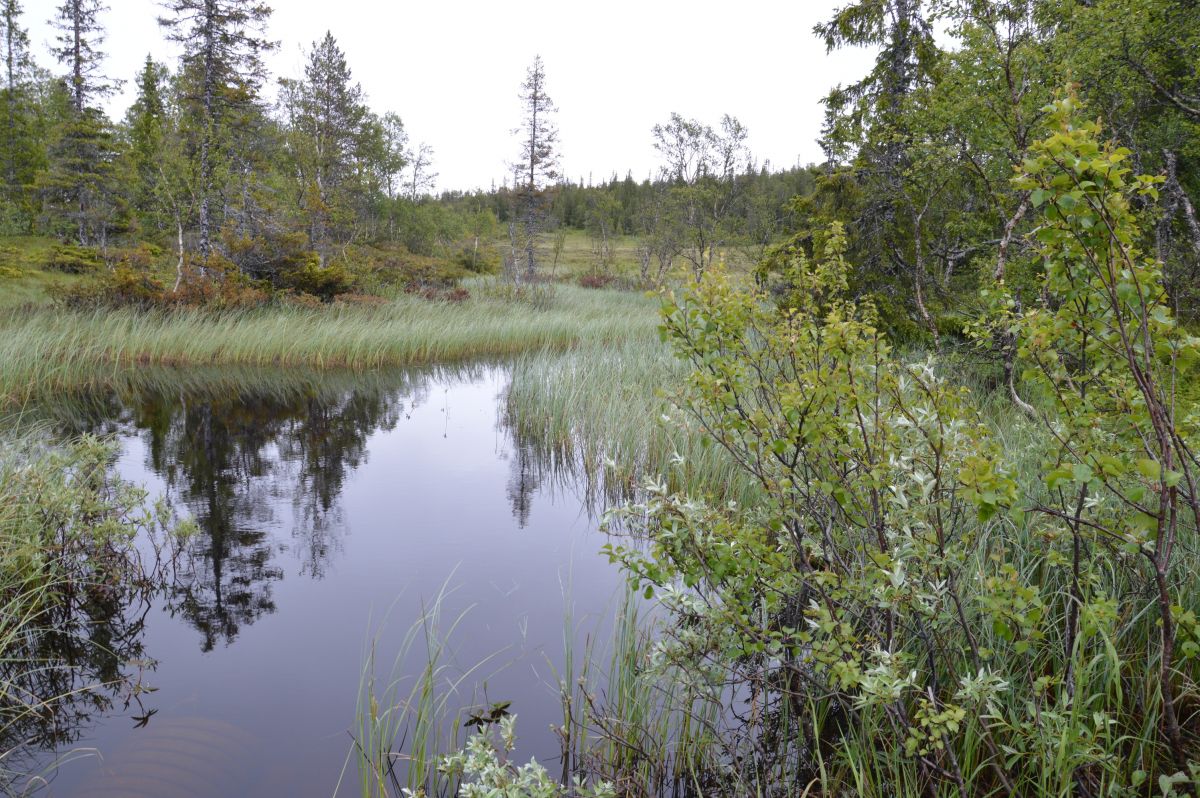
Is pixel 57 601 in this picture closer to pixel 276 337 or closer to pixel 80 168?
pixel 276 337

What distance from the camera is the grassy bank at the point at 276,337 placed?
406 inches

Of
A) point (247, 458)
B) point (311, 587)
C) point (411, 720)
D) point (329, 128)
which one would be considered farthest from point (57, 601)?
point (329, 128)

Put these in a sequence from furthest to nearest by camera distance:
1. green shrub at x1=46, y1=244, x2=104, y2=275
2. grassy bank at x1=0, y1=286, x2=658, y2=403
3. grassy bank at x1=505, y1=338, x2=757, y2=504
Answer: green shrub at x1=46, y1=244, x2=104, y2=275 < grassy bank at x1=0, y1=286, x2=658, y2=403 < grassy bank at x1=505, y1=338, x2=757, y2=504

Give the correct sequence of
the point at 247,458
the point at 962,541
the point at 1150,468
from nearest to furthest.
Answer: the point at 1150,468 < the point at 962,541 < the point at 247,458

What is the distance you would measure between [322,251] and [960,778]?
69.5 ft

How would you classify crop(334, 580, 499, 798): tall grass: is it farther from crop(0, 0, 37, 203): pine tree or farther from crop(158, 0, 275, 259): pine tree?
crop(0, 0, 37, 203): pine tree

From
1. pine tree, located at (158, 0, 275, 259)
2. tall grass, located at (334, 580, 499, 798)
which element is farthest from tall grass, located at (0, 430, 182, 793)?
pine tree, located at (158, 0, 275, 259)

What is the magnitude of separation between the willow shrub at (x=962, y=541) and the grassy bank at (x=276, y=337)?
8844 millimetres

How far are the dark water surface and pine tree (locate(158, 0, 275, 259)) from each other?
873 centimetres

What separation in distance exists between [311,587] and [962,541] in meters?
4.01

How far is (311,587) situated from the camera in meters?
4.62

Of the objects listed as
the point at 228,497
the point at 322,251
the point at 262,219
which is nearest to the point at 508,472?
the point at 228,497

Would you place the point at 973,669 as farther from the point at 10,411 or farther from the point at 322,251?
the point at 322,251

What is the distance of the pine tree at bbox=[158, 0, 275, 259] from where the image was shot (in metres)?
15.9
